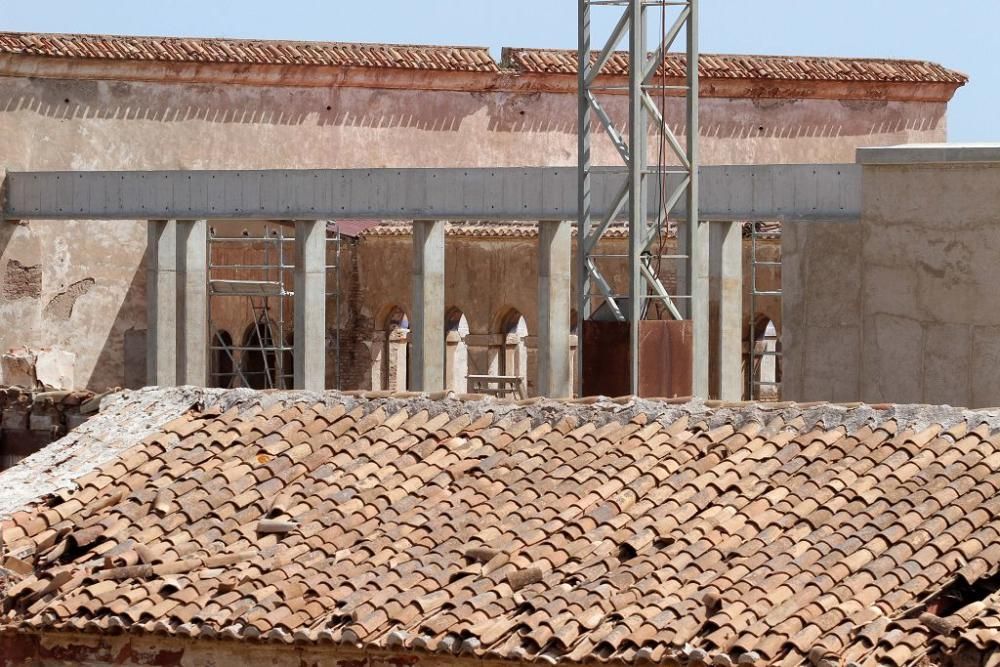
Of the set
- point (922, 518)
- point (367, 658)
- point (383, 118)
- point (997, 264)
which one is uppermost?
point (383, 118)

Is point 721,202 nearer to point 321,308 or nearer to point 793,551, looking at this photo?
point 321,308

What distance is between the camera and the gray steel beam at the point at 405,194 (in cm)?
2358

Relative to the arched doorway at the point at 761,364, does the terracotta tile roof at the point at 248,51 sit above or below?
above

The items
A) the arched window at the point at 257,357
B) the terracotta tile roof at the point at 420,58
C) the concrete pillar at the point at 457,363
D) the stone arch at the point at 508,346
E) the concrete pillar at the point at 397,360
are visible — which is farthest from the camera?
the concrete pillar at the point at 457,363

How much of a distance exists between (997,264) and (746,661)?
11.5 m

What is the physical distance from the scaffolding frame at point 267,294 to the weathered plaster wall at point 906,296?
30.0 ft

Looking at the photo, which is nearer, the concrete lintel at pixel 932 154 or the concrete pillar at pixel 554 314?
the concrete lintel at pixel 932 154

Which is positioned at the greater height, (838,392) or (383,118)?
(383,118)

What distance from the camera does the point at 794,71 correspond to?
1319 inches

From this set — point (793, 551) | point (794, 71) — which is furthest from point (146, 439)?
point (794, 71)

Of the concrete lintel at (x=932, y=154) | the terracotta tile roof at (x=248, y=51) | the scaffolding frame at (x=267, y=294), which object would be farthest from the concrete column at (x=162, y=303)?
the concrete lintel at (x=932, y=154)

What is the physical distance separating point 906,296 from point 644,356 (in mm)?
3746

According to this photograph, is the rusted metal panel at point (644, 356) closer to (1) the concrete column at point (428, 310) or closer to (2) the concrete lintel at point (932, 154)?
(2) the concrete lintel at point (932, 154)

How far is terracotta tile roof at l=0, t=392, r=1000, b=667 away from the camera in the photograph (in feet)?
38.7
